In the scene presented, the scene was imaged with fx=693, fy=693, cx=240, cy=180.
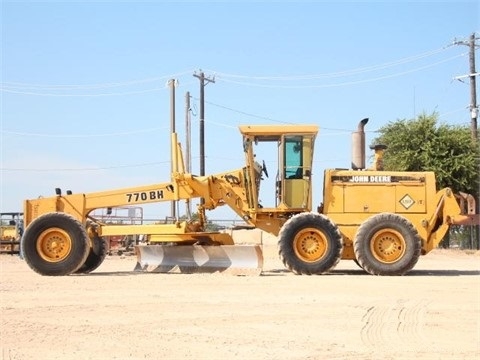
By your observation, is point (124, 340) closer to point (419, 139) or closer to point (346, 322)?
point (346, 322)

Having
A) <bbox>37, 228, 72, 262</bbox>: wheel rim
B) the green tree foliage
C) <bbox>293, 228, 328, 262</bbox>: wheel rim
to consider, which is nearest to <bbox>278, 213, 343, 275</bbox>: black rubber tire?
<bbox>293, 228, 328, 262</bbox>: wheel rim

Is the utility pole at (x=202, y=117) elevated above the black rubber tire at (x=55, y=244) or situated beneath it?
elevated above

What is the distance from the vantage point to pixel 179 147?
54.3 ft

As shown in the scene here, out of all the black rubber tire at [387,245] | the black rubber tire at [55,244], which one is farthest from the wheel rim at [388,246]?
the black rubber tire at [55,244]

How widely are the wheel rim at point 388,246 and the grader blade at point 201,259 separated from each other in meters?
2.65

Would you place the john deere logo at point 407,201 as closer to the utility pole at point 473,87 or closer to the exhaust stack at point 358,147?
the exhaust stack at point 358,147

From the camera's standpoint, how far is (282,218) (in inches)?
635

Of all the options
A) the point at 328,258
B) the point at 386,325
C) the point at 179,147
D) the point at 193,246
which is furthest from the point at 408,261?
the point at 386,325

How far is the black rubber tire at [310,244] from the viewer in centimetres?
1502

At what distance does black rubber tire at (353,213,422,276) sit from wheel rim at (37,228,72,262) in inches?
254

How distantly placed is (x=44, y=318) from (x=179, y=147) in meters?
8.21

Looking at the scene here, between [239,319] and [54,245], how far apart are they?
7.95 m

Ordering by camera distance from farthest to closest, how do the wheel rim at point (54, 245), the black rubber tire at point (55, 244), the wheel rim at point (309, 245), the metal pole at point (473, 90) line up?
1. the metal pole at point (473, 90)
2. the wheel rim at point (54, 245)
3. the black rubber tire at point (55, 244)
4. the wheel rim at point (309, 245)

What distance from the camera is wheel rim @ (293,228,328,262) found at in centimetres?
1514
